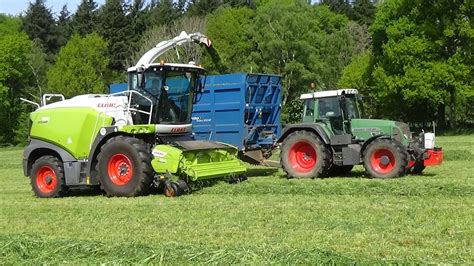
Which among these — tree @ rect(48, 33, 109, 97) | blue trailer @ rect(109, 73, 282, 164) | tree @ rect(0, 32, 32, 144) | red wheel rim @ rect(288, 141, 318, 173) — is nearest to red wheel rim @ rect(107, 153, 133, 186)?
blue trailer @ rect(109, 73, 282, 164)

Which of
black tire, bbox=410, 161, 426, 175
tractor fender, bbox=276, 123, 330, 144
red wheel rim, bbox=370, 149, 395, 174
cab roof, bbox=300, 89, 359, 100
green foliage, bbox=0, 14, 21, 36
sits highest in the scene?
green foliage, bbox=0, 14, 21, 36

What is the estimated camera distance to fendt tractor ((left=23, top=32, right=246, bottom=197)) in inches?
480

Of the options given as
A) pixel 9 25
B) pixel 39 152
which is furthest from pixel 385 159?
pixel 9 25

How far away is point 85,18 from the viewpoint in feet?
235

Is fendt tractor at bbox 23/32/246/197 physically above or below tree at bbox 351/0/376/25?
below

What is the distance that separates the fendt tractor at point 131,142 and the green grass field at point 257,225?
45 centimetres

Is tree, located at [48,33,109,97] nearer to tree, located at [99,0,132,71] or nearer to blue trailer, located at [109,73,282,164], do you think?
tree, located at [99,0,132,71]

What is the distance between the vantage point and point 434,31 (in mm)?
42188

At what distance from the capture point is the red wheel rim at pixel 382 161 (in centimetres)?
1348

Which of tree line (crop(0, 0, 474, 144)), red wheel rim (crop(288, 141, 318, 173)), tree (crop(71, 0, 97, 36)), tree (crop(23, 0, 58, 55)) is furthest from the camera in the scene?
tree (crop(23, 0, 58, 55))

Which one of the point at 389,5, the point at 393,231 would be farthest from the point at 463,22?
the point at 393,231

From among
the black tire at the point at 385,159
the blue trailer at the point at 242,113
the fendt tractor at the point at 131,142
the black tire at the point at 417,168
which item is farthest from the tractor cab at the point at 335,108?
the fendt tractor at the point at 131,142

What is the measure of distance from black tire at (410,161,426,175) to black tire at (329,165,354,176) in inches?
61.0

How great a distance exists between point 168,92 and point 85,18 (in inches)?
2438
